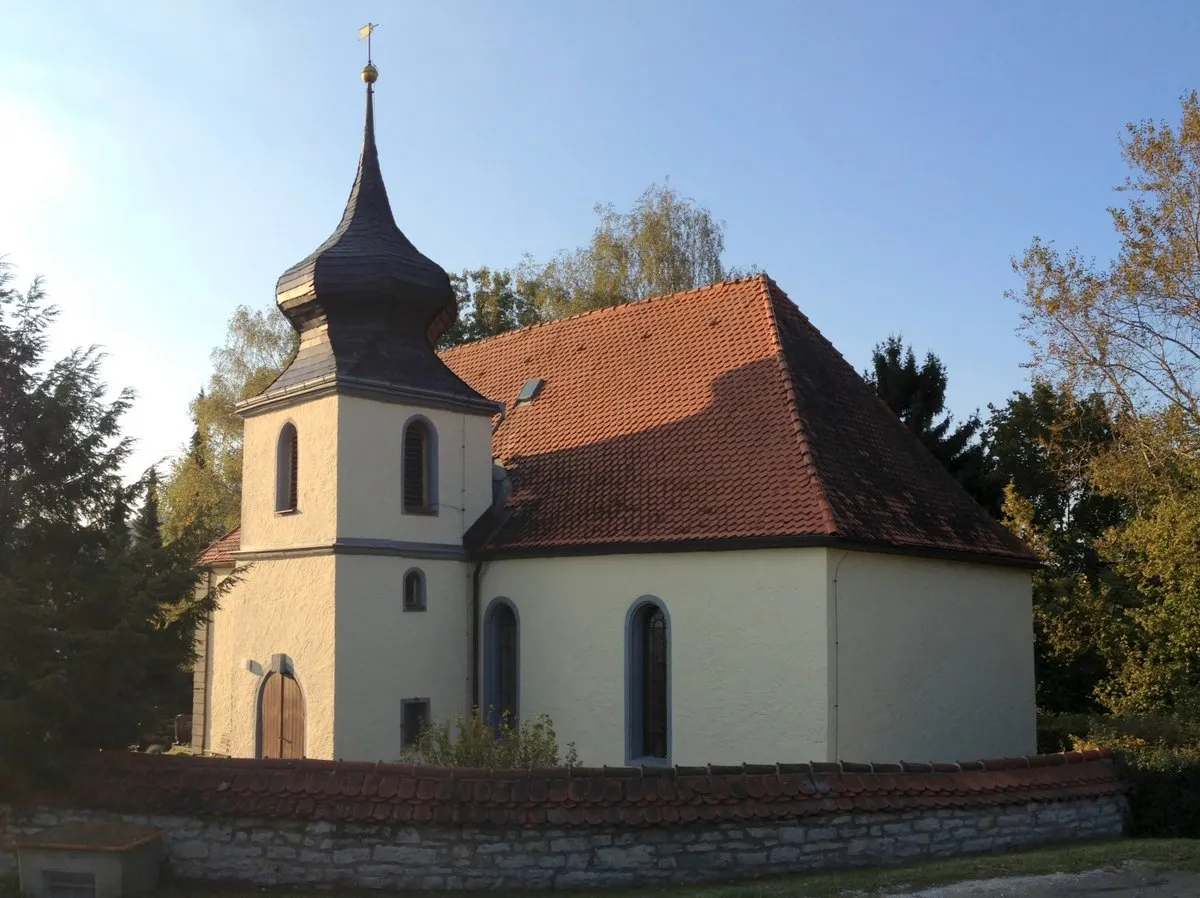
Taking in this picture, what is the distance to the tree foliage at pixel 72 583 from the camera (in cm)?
1156

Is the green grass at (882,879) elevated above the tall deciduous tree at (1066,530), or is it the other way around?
the tall deciduous tree at (1066,530)

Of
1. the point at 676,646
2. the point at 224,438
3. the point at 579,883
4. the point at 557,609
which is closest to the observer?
the point at 579,883

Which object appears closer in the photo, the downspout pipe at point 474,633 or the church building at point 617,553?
the church building at point 617,553

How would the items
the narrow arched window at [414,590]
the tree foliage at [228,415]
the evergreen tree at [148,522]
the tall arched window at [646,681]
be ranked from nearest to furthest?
the evergreen tree at [148,522] → the tall arched window at [646,681] → the narrow arched window at [414,590] → the tree foliage at [228,415]

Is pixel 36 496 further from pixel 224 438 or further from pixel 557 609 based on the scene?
pixel 224 438

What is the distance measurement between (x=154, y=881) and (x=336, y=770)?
1933 millimetres

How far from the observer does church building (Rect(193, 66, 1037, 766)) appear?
14938 millimetres

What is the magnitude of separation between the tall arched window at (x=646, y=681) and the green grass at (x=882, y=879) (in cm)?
502

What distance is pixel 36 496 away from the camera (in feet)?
42.0

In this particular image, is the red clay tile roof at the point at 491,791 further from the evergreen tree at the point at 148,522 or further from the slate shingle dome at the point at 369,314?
the slate shingle dome at the point at 369,314

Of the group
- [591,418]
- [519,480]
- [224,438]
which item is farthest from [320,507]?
[224,438]

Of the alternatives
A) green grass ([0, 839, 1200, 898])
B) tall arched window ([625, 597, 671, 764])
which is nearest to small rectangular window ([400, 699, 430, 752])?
tall arched window ([625, 597, 671, 764])

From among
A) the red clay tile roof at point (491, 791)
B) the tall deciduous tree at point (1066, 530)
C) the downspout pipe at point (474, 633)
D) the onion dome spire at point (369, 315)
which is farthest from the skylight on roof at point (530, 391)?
the red clay tile roof at point (491, 791)

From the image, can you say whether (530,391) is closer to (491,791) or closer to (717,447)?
(717,447)
